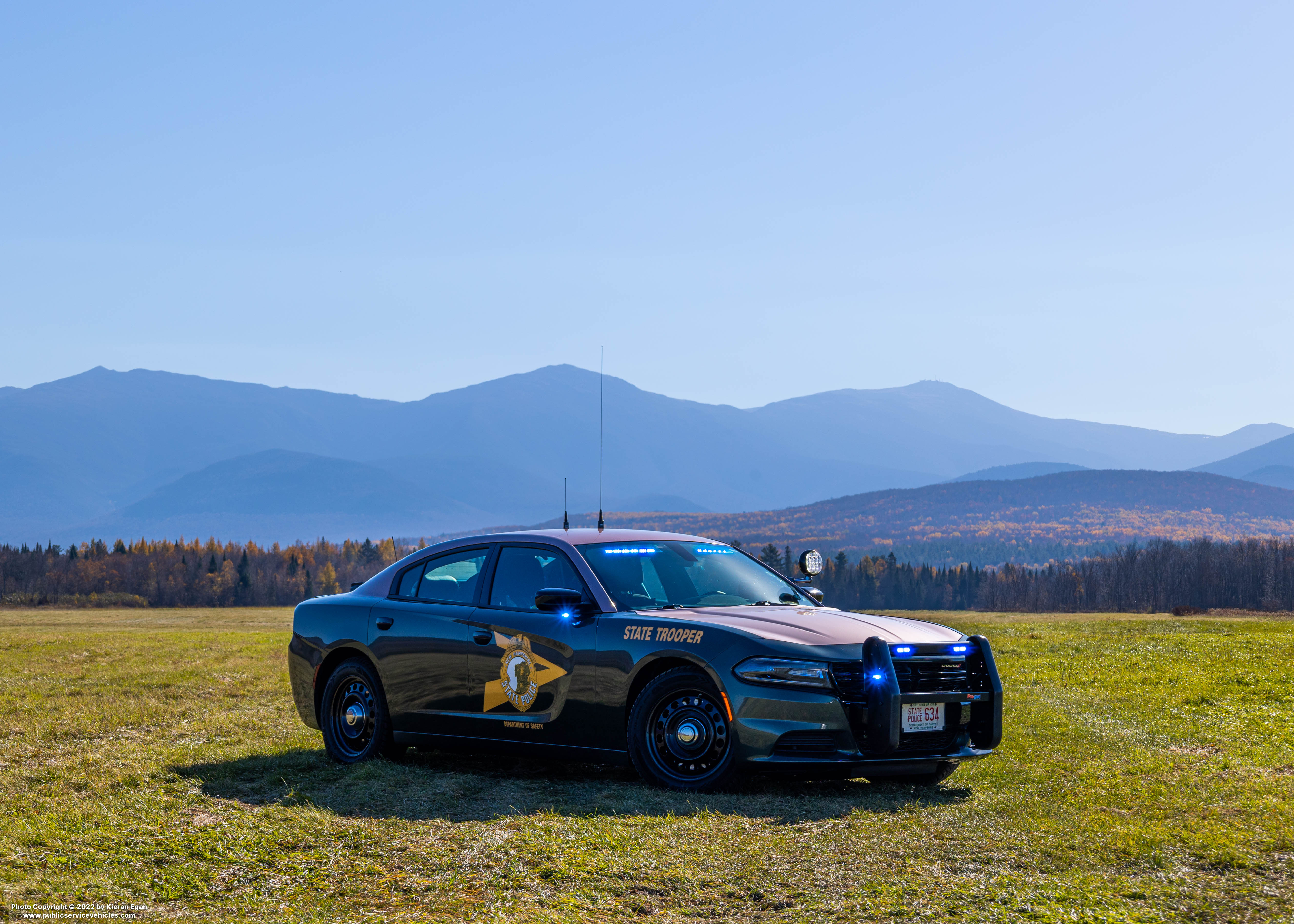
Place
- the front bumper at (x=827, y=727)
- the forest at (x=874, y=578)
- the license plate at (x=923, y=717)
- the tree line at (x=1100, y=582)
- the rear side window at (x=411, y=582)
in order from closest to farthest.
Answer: the front bumper at (x=827, y=727)
the license plate at (x=923, y=717)
the rear side window at (x=411, y=582)
the forest at (x=874, y=578)
the tree line at (x=1100, y=582)

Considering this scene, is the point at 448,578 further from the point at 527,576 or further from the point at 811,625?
the point at 811,625

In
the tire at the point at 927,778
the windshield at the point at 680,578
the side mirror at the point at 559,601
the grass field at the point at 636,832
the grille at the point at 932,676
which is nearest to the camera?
the grass field at the point at 636,832

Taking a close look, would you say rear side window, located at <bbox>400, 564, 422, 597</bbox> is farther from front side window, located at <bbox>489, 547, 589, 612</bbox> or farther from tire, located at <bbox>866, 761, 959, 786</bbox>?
tire, located at <bbox>866, 761, 959, 786</bbox>

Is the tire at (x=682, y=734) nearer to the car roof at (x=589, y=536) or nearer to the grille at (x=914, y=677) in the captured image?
the grille at (x=914, y=677)

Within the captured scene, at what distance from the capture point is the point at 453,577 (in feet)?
32.4

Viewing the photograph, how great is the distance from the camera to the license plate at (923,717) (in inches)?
312

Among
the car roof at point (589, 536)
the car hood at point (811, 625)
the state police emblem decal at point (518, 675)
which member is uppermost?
the car roof at point (589, 536)

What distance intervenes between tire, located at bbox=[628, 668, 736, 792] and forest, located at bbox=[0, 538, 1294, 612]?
119566 mm

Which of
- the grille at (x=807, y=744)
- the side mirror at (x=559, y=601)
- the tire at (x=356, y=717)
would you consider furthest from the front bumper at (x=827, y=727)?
the tire at (x=356, y=717)

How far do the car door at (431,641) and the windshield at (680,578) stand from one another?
1055 millimetres

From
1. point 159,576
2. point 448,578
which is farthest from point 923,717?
point 159,576

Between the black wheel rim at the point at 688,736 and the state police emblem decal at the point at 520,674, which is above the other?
the state police emblem decal at the point at 520,674

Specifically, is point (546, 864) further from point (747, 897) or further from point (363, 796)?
point (363, 796)

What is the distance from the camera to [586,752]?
8586 mm
